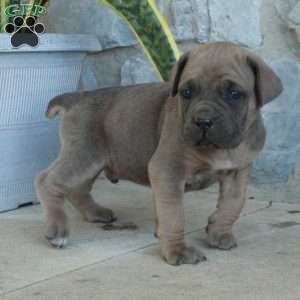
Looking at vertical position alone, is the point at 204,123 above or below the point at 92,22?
above

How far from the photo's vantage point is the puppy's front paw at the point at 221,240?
2373mm

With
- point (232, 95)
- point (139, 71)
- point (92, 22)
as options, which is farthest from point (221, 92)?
point (92, 22)

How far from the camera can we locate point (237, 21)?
3.01 metres

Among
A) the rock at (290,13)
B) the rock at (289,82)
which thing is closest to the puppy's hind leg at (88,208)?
Answer: the rock at (289,82)

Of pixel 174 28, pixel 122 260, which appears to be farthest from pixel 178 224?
pixel 174 28

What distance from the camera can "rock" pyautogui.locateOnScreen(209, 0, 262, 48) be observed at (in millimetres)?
2986

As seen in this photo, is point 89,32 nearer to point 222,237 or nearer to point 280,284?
point 222,237

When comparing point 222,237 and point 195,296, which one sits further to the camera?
point 222,237

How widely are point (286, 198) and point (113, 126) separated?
2.70ft

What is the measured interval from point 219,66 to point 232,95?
0.31 ft

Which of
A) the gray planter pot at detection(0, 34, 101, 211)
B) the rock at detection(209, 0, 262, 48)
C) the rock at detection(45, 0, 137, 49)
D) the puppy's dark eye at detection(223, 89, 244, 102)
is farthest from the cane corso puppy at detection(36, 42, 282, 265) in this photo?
the rock at detection(45, 0, 137, 49)

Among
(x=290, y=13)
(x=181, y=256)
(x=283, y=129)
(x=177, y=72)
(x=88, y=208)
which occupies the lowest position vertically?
(x=88, y=208)

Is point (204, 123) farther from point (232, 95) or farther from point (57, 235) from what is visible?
point (57, 235)

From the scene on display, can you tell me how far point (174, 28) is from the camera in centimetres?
316
